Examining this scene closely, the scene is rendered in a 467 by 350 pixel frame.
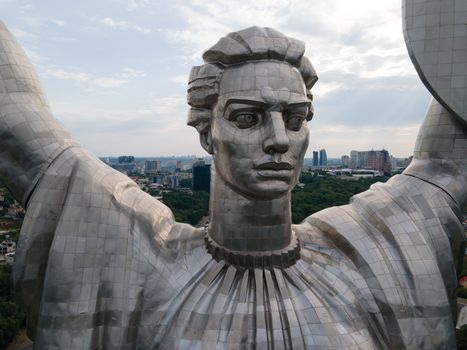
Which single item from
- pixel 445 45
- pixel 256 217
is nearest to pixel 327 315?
pixel 256 217

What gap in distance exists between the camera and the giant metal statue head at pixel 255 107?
18.4 ft

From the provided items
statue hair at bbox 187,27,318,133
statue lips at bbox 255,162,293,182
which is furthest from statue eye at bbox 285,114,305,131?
statue hair at bbox 187,27,318,133

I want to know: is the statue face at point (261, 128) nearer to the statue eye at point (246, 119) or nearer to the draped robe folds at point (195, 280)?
the statue eye at point (246, 119)

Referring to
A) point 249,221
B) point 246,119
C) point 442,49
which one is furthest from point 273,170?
point 442,49

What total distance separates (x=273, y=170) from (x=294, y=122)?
0.74m

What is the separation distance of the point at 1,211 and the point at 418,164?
61894mm

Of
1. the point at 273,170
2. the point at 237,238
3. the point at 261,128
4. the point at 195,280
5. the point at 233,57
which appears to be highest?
the point at 233,57

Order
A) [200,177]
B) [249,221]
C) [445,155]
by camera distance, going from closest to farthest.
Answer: [249,221], [445,155], [200,177]

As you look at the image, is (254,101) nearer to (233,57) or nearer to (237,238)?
(233,57)

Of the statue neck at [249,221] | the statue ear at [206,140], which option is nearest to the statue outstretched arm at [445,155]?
the statue neck at [249,221]

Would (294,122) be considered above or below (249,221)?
above

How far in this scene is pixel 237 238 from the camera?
20.1ft

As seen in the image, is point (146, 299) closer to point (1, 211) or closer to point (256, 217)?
point (256, 217)

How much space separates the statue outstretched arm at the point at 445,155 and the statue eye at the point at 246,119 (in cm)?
Result: 298
